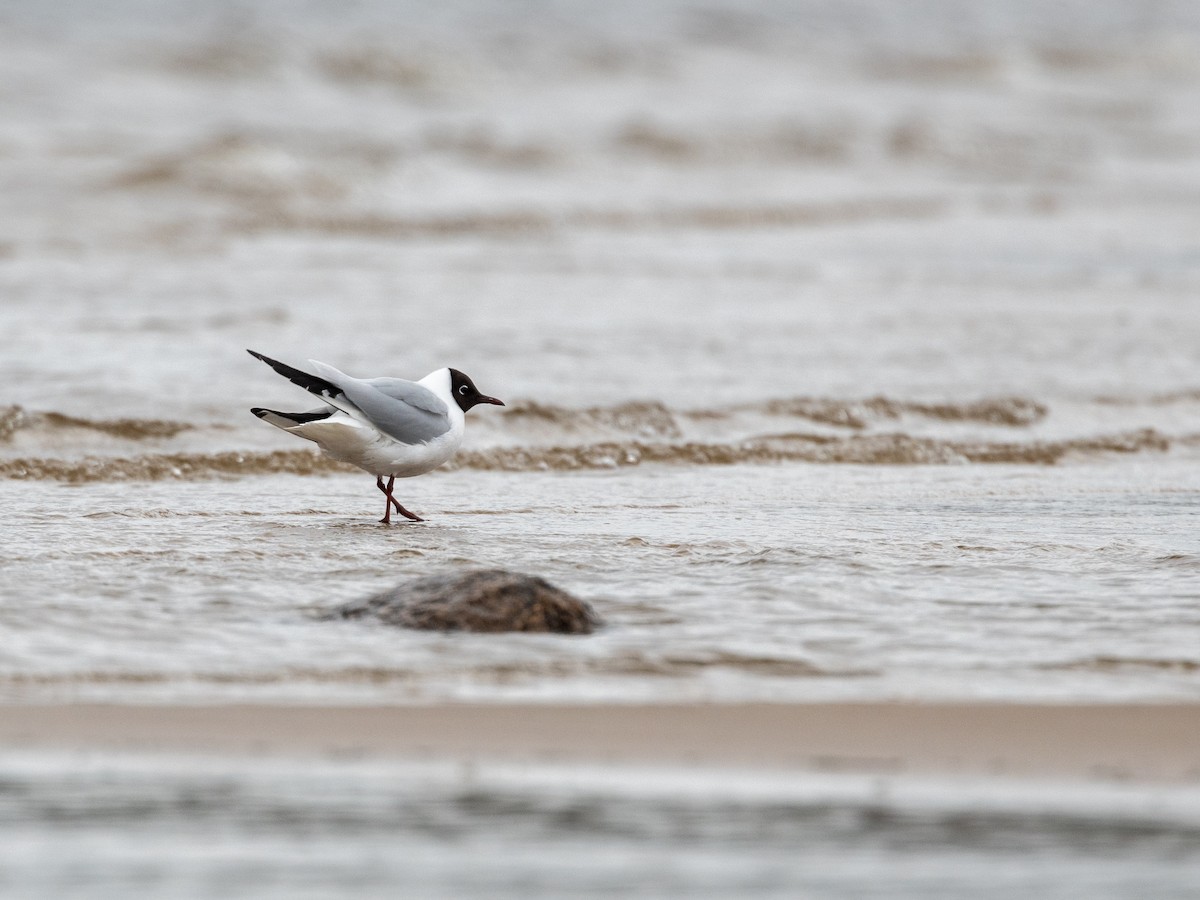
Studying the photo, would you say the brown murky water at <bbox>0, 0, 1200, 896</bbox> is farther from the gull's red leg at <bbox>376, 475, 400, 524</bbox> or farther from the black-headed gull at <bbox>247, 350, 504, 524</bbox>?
the black-headed gull at <bbox>247, 350, 504, 524</bbox>

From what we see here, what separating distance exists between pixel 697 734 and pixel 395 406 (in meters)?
2.76

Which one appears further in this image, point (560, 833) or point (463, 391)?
point (463, 391)

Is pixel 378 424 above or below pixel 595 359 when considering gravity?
below

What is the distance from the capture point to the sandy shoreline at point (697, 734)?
3.49m

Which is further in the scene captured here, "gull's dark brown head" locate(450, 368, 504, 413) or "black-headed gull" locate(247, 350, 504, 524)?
"gull's dark brown head" locate(450, 368, 504, 413)

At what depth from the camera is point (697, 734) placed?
3.66 m

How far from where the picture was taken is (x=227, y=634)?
444 centimetres

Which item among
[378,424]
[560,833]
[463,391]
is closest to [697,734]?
[560,833]

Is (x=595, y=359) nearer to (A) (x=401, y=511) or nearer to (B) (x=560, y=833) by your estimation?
(A) (x=401, y=511)

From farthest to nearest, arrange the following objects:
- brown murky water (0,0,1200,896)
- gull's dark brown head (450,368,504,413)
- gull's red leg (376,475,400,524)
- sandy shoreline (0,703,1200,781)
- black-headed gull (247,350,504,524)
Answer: gull's dark brown head (450,368,504,413), gull's red leg (376,475,400,524), black-headed gull (247,350,504,524), brown murky water (0,0,1200,896), sandy shoreline (0,703,1200,781)

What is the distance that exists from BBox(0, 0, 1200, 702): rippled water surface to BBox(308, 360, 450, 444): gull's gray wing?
0.35m

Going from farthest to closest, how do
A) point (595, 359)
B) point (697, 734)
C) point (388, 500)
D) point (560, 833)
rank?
1. point (595, 359)
2. point (388, 500)
3. point (697, 734)
4. point (560, 833)

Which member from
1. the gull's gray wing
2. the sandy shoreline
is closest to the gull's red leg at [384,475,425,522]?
the gull's gray wing

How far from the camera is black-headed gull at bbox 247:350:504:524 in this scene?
6074 millimetres
